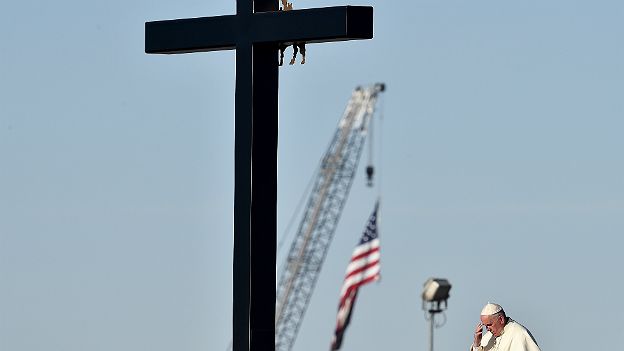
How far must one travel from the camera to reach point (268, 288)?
23328mm

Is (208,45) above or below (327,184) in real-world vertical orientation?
above

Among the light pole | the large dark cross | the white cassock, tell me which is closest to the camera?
the large dark cross

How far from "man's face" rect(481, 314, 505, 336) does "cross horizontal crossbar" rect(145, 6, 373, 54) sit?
4.02m

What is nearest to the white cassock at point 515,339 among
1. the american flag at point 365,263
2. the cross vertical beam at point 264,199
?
the cross vertical beam at point 264,199

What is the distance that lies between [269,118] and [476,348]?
424cm

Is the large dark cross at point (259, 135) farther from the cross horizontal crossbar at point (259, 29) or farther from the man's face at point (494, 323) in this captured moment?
the man's face at point (494, 323)

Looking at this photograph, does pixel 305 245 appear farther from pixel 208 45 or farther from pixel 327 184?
pixel 208 45

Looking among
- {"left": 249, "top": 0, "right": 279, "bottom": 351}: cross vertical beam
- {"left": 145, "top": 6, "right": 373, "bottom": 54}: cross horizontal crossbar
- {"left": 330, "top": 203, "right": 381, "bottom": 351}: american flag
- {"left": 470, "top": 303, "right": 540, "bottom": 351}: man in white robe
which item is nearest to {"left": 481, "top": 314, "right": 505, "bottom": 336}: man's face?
{"left": 470, "top": 303, "right": 540, "bottom": 351}: man in white robe

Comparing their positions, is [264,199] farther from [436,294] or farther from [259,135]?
[436,294]

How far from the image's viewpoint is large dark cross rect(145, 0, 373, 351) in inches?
907

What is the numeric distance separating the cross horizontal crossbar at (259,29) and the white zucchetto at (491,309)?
3.95 metres

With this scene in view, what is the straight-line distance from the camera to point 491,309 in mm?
25141

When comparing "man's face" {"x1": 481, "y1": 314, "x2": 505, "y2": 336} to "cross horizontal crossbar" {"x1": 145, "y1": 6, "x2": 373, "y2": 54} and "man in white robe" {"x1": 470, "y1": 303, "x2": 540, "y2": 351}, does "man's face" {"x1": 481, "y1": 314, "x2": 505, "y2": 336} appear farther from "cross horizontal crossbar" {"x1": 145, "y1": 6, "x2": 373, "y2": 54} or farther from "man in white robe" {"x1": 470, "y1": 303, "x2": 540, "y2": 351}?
"cross horizontal crossbar" {"x1": 145, "y1": 6, "x2": 373, "y2": 54}

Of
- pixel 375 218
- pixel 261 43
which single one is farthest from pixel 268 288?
pixel 375 218
